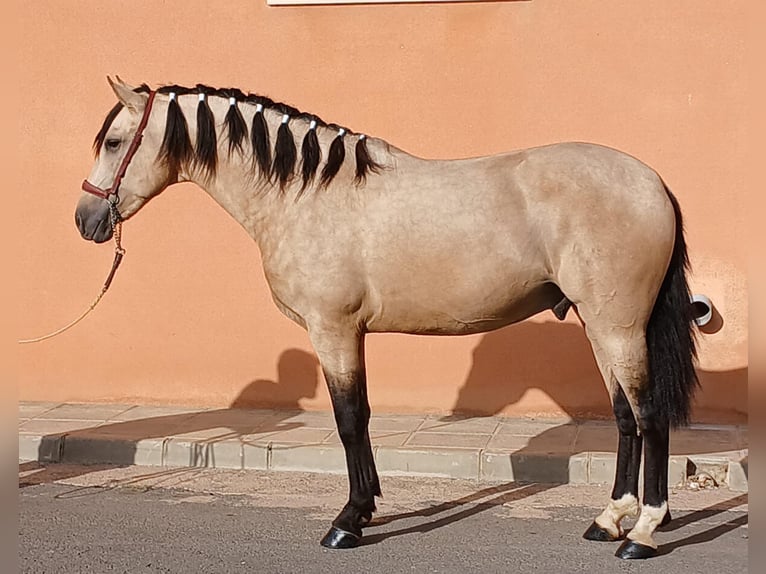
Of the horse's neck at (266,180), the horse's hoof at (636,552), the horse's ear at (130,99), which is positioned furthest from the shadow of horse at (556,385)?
the horse's ear at (130,99)

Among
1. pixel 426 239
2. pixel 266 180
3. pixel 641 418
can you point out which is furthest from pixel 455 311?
pixel 266 180

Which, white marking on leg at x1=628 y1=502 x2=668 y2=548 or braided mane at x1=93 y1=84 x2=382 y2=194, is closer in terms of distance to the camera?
white marking on leg at x1=628 y1=502 x2=668 y2=548

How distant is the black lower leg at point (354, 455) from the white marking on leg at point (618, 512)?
1.10 m

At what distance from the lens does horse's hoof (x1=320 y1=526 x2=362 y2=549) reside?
5113mm

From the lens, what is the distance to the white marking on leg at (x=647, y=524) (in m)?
4.93

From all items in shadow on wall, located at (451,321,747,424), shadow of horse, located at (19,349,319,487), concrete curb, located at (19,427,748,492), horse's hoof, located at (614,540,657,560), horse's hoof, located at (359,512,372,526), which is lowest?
horse's hoof, located at (614,540,657,560)

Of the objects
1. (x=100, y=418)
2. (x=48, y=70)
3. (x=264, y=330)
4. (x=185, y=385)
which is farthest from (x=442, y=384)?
(x=48, y=70)

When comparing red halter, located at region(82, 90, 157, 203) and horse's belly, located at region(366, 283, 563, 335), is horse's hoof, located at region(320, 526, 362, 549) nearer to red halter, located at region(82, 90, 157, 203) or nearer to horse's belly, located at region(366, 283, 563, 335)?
horse's belly, located at region(366, 283, 563, 335)

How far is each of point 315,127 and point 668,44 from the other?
9.77ft

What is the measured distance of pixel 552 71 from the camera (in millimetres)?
7266

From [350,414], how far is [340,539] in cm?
58

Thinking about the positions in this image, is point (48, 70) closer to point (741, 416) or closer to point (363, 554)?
point (363, 554)

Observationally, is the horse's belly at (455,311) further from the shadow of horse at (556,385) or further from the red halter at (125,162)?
the shadow of horse at (556,385)

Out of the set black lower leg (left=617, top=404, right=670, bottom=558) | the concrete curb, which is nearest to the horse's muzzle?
the concrete curb
